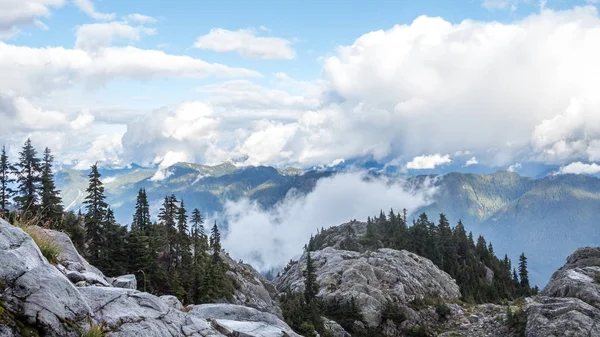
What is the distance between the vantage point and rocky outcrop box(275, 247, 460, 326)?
9444 cm

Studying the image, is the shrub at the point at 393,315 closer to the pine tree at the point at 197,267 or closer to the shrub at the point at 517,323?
the shrub at the point at 517,323

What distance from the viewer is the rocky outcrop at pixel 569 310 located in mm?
46062

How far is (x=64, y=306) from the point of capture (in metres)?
→ 11.1

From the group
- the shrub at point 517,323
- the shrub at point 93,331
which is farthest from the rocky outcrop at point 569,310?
the shrub at point 93,331

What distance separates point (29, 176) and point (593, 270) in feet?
314

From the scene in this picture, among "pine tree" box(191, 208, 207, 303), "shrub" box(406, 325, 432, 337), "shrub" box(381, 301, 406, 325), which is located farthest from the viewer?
"shrub" box(381, 301, 406, 325)

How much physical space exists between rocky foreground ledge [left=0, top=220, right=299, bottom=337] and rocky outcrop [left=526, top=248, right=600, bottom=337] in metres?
45.6

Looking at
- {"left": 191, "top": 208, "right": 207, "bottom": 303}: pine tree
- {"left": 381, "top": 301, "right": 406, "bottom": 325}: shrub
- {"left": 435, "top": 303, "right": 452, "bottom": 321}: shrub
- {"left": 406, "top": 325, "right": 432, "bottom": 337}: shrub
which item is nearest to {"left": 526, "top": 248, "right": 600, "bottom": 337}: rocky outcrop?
{"left": 406, "top": 325, "right": 432, "bottom": 337}: shrub

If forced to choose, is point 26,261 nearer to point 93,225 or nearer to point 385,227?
point 93,225

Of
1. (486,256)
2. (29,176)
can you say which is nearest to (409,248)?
(486,256)

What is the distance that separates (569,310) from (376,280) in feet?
202

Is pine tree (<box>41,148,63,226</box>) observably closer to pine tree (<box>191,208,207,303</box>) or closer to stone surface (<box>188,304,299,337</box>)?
pine tree (<box>191,208,207,303</box>)

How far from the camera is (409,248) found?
15800cm

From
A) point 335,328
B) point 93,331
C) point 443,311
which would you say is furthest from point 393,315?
point 93,331
